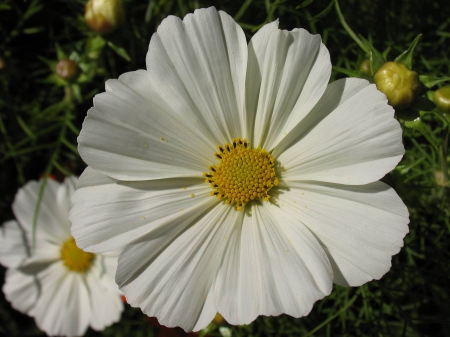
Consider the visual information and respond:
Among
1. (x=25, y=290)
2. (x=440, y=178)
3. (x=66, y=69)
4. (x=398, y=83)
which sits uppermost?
(x=66, y=69)

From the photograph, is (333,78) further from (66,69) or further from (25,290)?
(25,290)

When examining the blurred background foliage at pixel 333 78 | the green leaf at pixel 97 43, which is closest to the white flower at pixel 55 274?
the blurred background foliage at pixel 333 78

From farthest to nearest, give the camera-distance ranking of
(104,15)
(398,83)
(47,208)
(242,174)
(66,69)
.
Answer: (47,208)
(66,69)
(104,15)
(242,174)
(398,83)

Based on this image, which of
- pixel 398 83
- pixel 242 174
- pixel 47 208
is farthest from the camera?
pixel 47 208

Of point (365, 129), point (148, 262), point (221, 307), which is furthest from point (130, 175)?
point (365, 129)

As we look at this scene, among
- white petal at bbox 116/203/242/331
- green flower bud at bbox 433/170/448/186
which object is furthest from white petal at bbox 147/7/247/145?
green flower bud at bbox 433/170/448/186

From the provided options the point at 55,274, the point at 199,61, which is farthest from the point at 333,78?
the point at 55,274

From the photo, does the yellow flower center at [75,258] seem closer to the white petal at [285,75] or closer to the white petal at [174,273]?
the white petal at [174,273]
